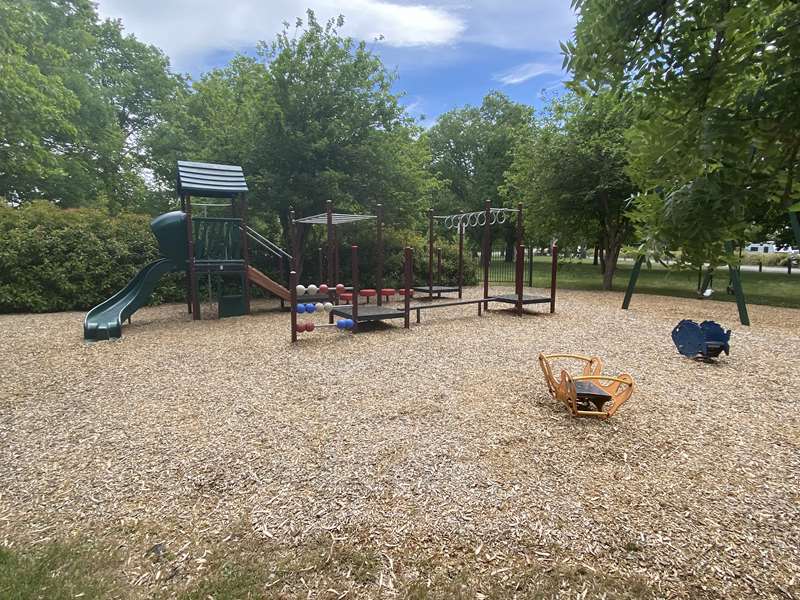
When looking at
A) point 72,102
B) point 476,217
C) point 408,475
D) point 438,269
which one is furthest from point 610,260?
point 72,102

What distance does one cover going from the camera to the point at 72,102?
15.1 meters

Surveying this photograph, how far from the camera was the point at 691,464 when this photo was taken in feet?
10.9

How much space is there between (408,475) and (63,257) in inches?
459

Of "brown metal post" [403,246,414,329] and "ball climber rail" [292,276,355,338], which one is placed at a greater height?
"brown metal post" [403,246,414,329]

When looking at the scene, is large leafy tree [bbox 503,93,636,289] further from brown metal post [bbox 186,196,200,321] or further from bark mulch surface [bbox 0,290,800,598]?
brown metal post [bbox 186,196,200,321]

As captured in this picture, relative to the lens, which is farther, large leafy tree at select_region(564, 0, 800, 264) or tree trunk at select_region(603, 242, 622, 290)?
tree trunk at select_region(603, 242, 622, 290)

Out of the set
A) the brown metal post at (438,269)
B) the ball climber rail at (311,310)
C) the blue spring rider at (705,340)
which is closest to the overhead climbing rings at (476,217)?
the brown metal post at (438,269)

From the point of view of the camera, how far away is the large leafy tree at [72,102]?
12.3m

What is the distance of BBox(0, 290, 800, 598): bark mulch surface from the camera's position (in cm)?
229

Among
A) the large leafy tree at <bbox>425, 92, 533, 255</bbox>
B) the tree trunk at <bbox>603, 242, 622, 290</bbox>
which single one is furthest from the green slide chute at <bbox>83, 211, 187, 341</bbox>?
the large leafy tree at <bbox>425, 92, 533, 255</bbox>

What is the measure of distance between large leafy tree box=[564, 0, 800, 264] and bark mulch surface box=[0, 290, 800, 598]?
1706 mm

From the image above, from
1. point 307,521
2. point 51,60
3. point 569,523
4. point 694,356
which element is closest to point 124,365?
point 307,521

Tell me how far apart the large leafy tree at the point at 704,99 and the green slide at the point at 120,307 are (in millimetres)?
8416

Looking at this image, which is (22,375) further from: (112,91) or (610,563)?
(112,91)
